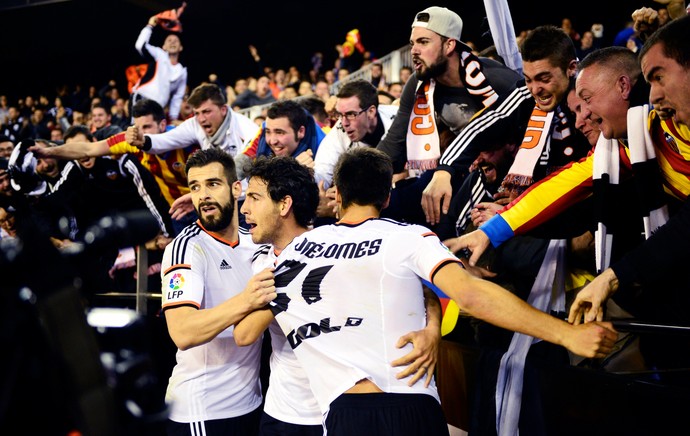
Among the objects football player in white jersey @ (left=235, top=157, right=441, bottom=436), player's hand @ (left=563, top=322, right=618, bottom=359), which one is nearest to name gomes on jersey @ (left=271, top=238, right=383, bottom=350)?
football player in white jersey @ (left=235, top=157, right=441, bottom=436)

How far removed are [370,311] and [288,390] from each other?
76 centimetres

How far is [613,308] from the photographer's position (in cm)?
308

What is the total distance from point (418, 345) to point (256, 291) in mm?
664

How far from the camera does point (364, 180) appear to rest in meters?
2.82

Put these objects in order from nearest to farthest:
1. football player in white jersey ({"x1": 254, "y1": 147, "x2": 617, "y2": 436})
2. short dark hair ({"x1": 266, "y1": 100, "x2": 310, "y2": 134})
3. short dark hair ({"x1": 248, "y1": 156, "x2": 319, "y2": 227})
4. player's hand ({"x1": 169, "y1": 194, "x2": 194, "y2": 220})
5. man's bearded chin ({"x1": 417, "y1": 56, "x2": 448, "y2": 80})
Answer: football player in white jersey ({"x1": 254, "y1": 147, "x2": 617, "y2": 436}) < short dark hair ({"x1": 248, "y1": 156, "x2": 319, "y2": 227}) < man's bearded chin ({"x1": 417, "y1": 56, "x2": 448, "y2": 80}) < short dark hair ({"x1": 266, "y1": 100, "x2": 310, "y2": 134}) < player's hand ({"x1": 169, "y1": 194, "x2": 194, "y2": 220})

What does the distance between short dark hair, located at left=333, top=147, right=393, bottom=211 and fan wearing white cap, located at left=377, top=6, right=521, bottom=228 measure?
1.25 meters

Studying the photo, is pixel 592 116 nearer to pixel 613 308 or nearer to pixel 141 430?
pixel 613 308

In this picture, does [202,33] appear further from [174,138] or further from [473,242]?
[473,242]

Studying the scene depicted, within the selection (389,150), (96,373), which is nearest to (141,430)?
A: (96,373)

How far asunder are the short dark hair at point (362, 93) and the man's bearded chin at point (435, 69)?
2.05ft

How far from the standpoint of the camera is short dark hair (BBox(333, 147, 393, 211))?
2.83 meters

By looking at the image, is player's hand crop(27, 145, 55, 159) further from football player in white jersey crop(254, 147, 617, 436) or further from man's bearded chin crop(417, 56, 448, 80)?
football player in white jersey crop(254, 147, 617, 436)

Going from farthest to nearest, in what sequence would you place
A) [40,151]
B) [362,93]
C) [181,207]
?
[40,151] → [181,207] → [362,93]

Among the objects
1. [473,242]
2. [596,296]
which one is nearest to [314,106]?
[473,242]
